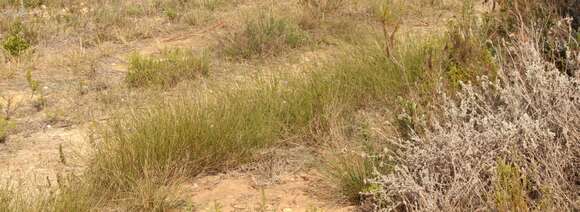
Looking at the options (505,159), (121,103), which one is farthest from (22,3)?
(505,159)

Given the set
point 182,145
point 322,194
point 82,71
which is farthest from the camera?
point 82,71

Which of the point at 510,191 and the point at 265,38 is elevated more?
the point at 510,191

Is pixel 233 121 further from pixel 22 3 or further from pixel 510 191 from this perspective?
pixel 22 3

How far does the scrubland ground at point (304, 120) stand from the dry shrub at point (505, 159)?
0.01m

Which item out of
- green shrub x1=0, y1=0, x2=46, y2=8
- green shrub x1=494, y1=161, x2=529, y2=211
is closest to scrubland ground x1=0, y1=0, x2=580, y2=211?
green shrub x1=494, y1=161, x2=529, y2=211

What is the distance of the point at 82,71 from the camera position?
244 inches

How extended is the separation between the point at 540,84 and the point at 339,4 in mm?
5035

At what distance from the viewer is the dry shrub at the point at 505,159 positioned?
266cm

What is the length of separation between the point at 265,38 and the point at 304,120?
2.41 m

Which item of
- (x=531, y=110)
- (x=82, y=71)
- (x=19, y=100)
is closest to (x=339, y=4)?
(x=82, y=71)

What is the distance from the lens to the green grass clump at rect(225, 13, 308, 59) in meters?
6.51

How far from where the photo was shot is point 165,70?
5836mm

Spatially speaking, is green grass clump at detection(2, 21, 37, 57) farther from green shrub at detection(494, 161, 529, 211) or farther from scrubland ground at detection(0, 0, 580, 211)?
green shrub at detection(494, 161, 529, 211)

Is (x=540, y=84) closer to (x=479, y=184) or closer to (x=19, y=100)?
(x=479, y=184)
